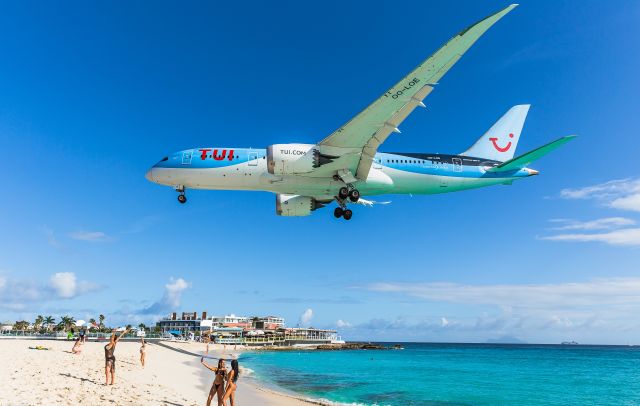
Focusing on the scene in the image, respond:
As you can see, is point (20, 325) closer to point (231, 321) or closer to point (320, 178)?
point (231, 321)

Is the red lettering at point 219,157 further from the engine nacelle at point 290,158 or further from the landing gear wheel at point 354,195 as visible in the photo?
the landing gear wheel at point 354,195

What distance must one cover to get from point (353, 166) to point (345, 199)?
8.80 feet

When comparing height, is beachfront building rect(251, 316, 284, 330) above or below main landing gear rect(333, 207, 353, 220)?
below

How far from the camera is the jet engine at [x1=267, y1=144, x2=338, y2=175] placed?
26.2m

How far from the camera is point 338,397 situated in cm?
3844

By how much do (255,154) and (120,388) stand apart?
15.0 m

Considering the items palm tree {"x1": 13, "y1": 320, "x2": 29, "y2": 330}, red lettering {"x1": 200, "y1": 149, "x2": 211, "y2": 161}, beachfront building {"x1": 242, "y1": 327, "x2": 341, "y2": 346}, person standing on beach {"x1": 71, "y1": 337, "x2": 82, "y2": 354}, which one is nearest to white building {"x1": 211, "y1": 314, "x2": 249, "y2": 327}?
beachfront building {"x1": 242, "y1": 327, "x2": 341, "y2": 346}

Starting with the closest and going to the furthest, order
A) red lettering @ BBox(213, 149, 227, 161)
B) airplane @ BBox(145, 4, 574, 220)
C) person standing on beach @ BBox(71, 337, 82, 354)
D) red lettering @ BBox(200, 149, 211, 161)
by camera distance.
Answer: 1. airplane @ BBox(145, 4, 574, 220)
2. red lettering @ BBox(213, 149, 227, 161)
3. red lettering @ BBox(200, 149, 211, 161)
4. person standing on beach @ BBox(71, 337, 82, 354)

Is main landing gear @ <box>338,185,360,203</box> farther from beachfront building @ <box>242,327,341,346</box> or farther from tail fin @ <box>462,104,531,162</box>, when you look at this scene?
beachfront building @ <box>242,327,341,346</box>

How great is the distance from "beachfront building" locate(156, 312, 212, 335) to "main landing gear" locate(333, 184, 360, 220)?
129 m

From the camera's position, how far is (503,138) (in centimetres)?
3503

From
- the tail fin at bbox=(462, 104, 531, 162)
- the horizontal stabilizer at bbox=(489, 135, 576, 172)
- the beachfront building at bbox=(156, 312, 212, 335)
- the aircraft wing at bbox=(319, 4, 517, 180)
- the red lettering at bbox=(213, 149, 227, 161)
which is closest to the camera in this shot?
the aircraft wing at bbox=(319, 4, 517, 180)

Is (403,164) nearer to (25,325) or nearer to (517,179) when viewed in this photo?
(517,179)

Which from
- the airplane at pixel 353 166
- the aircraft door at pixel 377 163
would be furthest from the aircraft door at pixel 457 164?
the aircraft door at pixel 377 163
